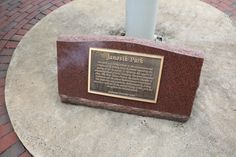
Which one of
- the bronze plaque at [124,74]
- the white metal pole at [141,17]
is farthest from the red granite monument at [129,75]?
the white metal pole at [141,17]

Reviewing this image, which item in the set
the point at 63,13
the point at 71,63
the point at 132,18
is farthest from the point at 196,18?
the point at 71,63

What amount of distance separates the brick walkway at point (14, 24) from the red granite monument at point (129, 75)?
2.00ft

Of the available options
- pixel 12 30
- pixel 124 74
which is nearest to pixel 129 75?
pixel 124 74

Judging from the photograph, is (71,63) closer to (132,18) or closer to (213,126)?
(132,18)

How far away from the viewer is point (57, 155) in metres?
2.92

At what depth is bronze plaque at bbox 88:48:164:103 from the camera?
297 centimetres

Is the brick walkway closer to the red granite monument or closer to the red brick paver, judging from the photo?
the red brick paver

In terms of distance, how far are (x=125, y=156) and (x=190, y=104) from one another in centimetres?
74

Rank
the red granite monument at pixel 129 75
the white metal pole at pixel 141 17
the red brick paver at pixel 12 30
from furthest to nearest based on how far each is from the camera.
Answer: the white metal pole at pixel 141 17 → the red brick paver at pixel 12 30 → the red granite monument at pixel 129 75

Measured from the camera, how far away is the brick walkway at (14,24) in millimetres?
3134

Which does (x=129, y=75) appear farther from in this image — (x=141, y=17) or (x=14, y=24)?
(x=14, y=24)

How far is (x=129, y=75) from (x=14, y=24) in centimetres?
213

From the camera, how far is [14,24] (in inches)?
176

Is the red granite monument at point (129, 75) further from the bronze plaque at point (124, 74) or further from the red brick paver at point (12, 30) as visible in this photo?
the red brick paver at point (12, 30)
